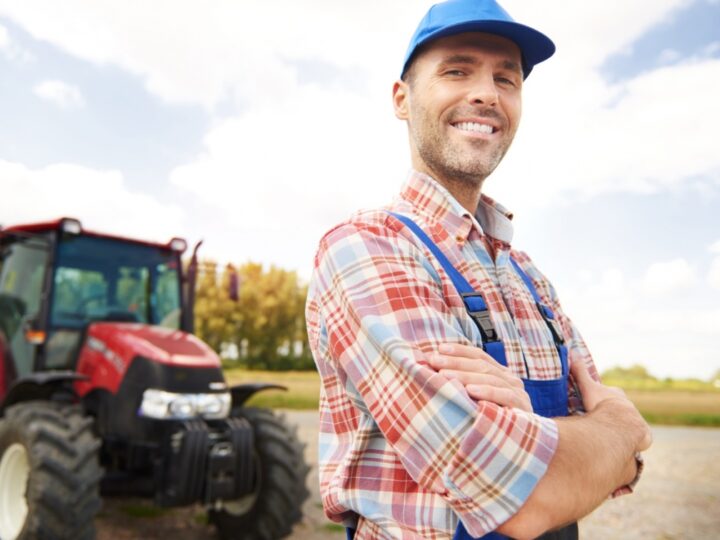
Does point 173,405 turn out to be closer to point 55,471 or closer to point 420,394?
point 55,471

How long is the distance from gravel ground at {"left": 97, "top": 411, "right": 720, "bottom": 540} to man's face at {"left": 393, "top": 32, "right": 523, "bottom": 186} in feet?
15.5

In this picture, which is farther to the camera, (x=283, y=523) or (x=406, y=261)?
(x=283, y=523)

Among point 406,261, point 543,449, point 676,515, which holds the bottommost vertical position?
point 676,515

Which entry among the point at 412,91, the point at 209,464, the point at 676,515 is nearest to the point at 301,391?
the point at 676,515

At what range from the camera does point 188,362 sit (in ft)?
17.0

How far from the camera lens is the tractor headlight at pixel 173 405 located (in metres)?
4.97

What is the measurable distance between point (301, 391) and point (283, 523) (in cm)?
1965

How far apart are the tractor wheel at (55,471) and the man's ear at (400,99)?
360 centimetres

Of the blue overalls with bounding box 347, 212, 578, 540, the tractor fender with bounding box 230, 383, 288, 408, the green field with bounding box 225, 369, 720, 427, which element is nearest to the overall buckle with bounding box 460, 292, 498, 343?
the blue overalls with bounding box 347, 212, 578, 540

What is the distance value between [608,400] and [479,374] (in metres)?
0.56

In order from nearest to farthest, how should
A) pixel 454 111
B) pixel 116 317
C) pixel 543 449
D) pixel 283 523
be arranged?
pixel 543 449, pixel 454 111, pixel 283 523, pixel 116 317

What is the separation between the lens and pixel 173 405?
5.00m

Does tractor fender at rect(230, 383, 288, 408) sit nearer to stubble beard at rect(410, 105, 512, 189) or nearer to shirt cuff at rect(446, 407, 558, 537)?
stubble beard at rect(410, 105, 512, 189)

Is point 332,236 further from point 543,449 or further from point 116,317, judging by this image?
point 116,317
